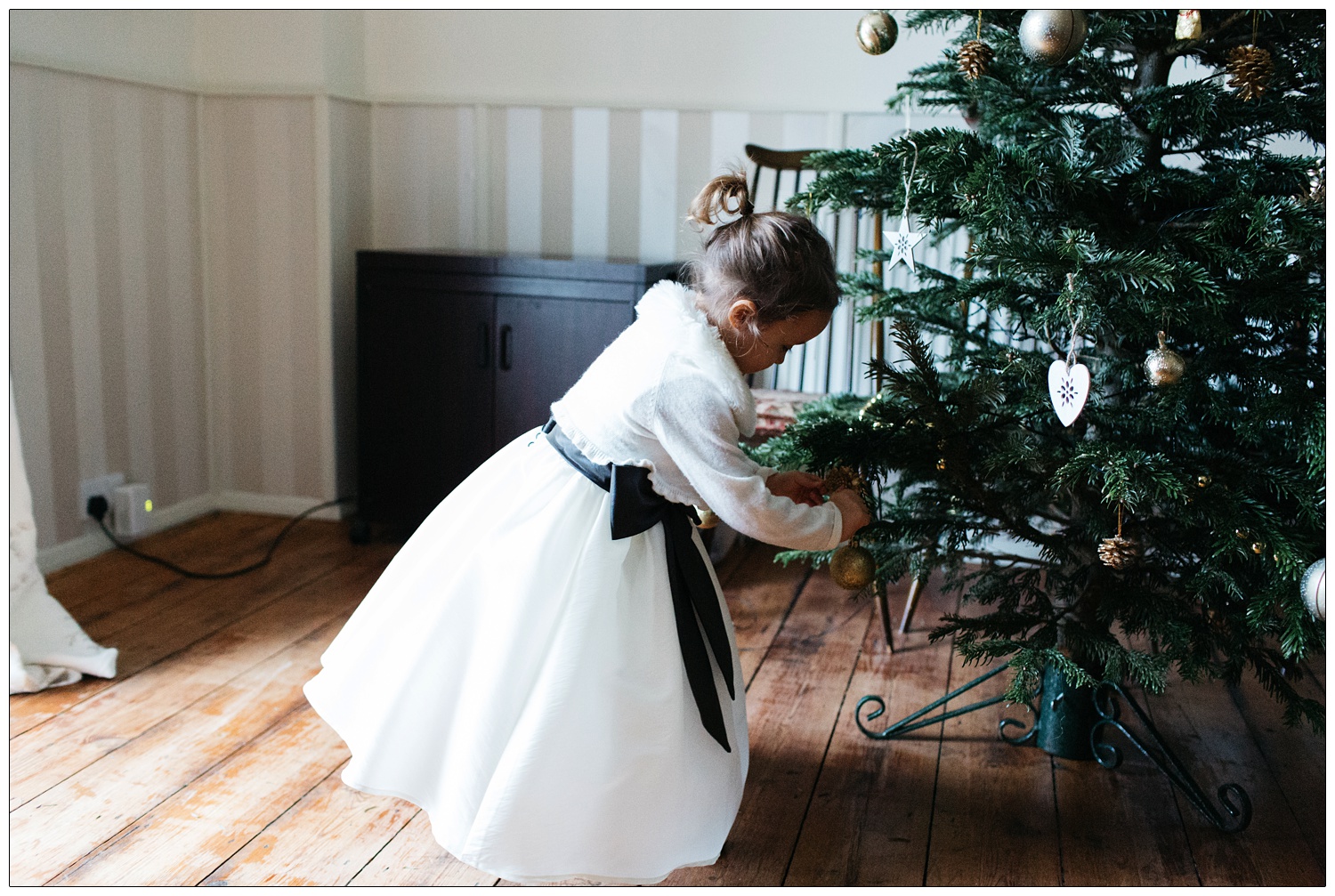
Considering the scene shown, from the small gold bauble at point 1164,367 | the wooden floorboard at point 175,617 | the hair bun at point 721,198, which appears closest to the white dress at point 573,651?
the hair bun at point 721,198

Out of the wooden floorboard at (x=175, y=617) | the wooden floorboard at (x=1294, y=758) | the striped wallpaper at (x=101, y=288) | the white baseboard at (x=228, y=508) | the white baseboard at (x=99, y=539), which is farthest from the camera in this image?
the white baseboard at (x=228, y=508)

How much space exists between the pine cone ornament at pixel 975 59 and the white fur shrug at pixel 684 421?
0.49m

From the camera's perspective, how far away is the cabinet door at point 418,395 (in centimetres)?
280

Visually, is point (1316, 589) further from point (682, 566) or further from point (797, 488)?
point (682, 566)

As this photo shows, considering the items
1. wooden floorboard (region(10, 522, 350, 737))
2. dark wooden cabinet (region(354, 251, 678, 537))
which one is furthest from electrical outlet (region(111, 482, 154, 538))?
dark wooden cabinet (region(354, 251, 678, 537))

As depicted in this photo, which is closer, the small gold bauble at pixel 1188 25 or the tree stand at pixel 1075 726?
the small gold bauble at pixel 1188 25

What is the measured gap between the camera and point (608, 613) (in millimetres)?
1370

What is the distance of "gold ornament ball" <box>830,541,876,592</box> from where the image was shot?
4.81 ft

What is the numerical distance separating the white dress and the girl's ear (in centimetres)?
4

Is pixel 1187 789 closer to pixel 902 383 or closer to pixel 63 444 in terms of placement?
pixel 902 383

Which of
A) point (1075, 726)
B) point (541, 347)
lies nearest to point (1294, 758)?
point (1075, 726)

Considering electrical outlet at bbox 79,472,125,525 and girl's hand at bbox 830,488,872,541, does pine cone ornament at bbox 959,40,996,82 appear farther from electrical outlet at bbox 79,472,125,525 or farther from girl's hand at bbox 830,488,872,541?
electrical outlet at bbox 79,472,125,525

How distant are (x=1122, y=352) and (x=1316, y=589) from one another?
0.48 m

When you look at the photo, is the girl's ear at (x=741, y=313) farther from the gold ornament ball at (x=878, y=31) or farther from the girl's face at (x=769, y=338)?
the gold ornament ball at (x=878, y=31)
